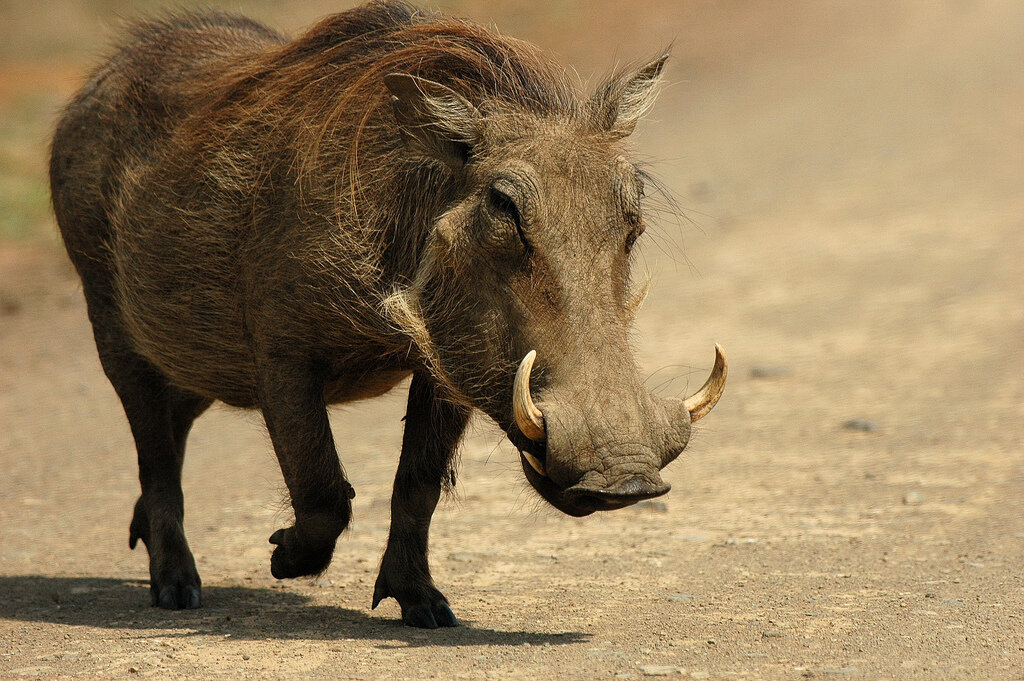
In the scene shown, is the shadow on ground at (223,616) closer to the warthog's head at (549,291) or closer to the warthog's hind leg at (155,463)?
the warthog's hind leg at (155,463)

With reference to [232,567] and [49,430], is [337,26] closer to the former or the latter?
[232,567]

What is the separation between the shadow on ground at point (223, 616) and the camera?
405 cm

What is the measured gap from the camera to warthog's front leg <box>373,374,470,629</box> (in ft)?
14.4

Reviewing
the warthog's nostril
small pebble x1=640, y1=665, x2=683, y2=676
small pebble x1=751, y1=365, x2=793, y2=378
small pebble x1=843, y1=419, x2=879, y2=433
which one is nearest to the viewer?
the warthog's nostril

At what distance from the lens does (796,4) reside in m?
23.7

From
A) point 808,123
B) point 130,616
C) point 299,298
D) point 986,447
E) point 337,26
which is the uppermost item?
point 808,123

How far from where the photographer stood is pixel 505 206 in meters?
3.70

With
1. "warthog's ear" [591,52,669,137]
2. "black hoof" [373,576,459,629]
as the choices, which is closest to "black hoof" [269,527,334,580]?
"black hoof" [373,576,459,629]

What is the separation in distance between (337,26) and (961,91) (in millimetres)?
13472

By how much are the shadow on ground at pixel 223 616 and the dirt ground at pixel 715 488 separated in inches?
0.7

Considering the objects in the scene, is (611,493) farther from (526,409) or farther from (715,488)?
(715,488)

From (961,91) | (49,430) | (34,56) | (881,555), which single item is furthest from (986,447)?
(34,56)

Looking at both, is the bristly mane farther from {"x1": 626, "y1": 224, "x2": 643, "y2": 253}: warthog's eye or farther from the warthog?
{"x1": 626, "y1": 224, "x2": 643, "y2": 253}: warthog's eye

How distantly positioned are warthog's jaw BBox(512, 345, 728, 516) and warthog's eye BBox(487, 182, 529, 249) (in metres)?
0.36
